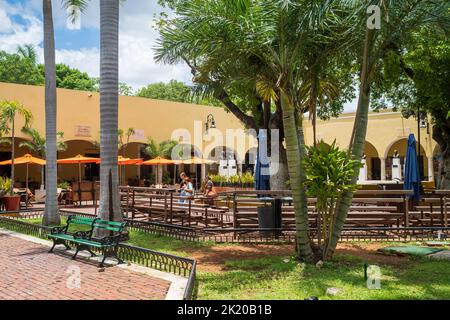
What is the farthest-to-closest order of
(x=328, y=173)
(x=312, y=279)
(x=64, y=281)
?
(x=328, y=173), (x=312, y=279), (x=64, y=281)

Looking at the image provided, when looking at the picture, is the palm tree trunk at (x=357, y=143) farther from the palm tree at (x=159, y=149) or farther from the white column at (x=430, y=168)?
the white column at (x=430, y=168)

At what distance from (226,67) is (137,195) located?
480 cm

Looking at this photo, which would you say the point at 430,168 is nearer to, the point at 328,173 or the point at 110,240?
the point at 328,173

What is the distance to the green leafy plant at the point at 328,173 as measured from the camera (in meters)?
6.86

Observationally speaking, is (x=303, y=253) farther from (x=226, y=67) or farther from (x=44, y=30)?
(x=44, y=30)

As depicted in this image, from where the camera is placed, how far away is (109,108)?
8.90 meters

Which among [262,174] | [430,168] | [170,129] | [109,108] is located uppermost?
[170,129]

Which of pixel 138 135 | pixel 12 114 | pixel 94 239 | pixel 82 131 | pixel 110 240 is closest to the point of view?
pixel 110 240

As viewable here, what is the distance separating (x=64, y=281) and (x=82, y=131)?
18993 mm

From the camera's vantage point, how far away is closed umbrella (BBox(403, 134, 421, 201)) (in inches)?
469

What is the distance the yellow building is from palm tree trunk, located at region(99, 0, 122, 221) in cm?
1387

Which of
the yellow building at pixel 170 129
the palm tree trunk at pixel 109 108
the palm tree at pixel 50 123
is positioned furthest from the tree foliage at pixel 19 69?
the palm tree trunk at pixel 109 108

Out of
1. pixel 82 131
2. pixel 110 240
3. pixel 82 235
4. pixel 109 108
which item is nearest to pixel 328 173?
pixel 110 240

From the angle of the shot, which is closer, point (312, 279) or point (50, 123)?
point (312, 279)
